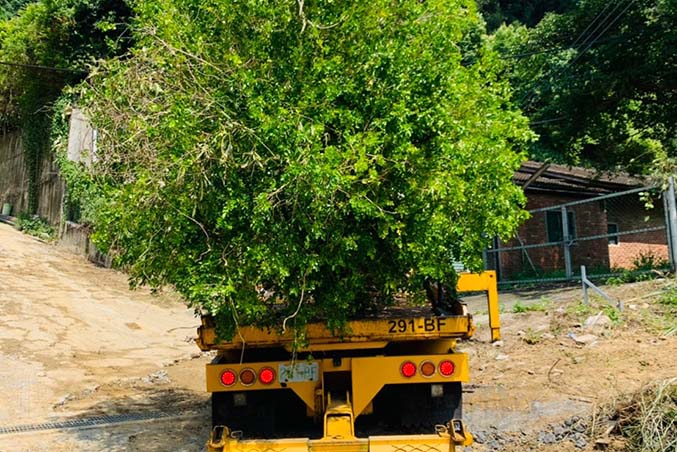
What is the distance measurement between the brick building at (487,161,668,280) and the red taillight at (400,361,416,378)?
13251mm

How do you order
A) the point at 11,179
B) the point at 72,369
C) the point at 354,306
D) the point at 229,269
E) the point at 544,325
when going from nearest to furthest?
the point at 229,269
the point at 354,306
the point at 544,325
the point at 72,369
the point at 11,179

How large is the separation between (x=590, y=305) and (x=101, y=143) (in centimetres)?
800

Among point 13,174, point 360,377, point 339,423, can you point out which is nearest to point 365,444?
point 339,423

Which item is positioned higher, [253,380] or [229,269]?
[229,269]

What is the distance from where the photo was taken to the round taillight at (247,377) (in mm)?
5508

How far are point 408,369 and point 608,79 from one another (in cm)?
1256

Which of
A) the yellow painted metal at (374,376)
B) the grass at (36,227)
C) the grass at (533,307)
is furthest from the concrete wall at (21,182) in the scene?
the yellow painted metal at (374,376)

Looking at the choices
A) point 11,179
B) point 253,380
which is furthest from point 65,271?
point 253,380

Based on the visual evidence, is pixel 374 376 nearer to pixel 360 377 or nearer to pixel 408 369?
pixel 360 377

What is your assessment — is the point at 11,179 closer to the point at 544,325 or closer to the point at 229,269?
the point at 544,325

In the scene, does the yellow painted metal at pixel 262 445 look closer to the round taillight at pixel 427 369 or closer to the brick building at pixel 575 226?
the round taillight at pixel 427 369

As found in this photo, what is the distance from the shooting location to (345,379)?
5.71m

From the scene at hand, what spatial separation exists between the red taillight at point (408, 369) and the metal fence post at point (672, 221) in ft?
23.5

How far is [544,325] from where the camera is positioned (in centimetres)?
1026
